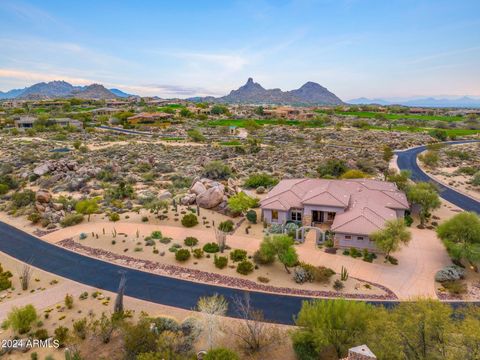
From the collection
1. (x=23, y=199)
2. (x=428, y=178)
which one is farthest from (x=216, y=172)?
(x=428, y=178)

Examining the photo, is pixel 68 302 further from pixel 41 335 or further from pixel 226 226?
pixel 226 226

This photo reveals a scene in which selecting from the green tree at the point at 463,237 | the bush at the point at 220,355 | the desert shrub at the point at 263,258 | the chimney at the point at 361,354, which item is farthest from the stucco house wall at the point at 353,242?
the chimney at the point at 361,354

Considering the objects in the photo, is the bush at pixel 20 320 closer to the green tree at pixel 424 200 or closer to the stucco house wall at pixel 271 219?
the stucco house wall at pixel 271 219

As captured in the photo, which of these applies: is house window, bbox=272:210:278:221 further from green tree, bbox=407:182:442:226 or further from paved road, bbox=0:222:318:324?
green tree, bbox=407:182:442:226

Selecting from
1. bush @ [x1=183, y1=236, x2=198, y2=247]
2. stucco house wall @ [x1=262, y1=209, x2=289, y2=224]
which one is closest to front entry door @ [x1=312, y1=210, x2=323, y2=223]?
stucco house wall @ [x1=262, y1=209, x2=289, y2=224]

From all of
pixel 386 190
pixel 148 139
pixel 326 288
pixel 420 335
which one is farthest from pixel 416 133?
pixel 420 335

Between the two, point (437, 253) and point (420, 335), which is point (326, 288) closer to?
point (420, 335)
